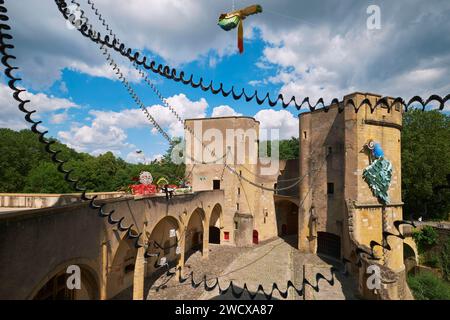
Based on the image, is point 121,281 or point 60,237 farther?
point 121,281

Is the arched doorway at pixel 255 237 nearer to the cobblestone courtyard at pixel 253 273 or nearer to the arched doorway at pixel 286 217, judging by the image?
the cobblestone courtyard at pixel 253 273

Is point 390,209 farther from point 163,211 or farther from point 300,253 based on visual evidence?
point 163,211

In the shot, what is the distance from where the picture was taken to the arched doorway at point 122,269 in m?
13.0

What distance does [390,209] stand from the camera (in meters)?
16.1

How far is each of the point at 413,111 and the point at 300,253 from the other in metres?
22.2

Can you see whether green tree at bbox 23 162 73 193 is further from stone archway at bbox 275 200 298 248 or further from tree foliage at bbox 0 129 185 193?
stone archway at bbox 275 200 298 248

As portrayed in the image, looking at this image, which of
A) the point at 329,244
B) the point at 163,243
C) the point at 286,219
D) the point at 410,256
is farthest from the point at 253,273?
the point at 410,256

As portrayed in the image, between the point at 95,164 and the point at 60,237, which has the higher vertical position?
the point at 95,164

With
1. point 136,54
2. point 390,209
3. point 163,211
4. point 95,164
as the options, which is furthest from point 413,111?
point 95,164

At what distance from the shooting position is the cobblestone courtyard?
12.6 metres

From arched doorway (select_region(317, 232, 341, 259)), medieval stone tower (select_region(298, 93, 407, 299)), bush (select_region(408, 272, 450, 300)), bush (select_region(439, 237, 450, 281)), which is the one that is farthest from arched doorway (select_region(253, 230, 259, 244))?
bush (select_region(439, 237, 450, 281))

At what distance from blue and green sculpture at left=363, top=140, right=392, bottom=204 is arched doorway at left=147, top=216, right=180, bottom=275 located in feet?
41.8

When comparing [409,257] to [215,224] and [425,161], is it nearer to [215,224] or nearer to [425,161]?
[425,161]

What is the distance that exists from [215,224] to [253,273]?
324 inches
